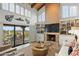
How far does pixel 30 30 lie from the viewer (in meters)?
2.22

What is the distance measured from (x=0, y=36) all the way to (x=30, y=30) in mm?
517

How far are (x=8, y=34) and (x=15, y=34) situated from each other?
120 mm

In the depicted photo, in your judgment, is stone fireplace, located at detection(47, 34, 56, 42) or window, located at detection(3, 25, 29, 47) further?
stone fireplace, located at detection(47, 34, 56, 42)

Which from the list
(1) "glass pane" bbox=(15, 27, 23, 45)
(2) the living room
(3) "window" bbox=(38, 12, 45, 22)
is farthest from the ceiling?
(1) "glass pane" bbox=(15, 27, 23, 45)

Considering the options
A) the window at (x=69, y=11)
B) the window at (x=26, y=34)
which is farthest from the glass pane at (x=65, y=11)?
the window at (x=26, y=34)

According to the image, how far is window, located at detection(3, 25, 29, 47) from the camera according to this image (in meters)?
2.07

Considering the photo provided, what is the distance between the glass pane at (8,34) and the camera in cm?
206

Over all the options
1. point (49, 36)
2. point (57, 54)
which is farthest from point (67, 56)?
point (49, 36)

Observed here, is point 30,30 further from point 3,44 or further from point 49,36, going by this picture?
point 3,44

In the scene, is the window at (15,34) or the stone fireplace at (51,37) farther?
the stone fireplace at (51,37)

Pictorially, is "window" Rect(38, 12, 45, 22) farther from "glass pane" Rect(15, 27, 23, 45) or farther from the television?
"glass pane" Rect(15, 27, 23, 45)

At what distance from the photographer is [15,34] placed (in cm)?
216

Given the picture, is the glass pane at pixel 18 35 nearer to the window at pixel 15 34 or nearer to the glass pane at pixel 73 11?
the window at pixel 15 34

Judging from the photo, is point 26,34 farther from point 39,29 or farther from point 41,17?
point 41,17
